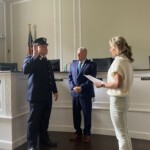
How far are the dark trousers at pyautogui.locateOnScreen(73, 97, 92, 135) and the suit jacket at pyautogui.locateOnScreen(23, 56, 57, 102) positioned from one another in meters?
0.55

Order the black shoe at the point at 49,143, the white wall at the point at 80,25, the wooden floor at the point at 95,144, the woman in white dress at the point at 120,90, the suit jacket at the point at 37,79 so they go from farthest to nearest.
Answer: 1. the white wall at the point at 80,25
2. the black shoe at the point at 49,143
3. the wooden floor at the point at 95,144
4. the suit jacket at the point at 37,79
5. the woman in white dress at the point at 120,90

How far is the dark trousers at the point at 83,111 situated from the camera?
10.3ft

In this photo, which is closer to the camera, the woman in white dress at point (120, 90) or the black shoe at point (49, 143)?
the woman in white dress at point (120, 90)

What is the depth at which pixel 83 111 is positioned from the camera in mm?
3168

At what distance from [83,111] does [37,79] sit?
882 millimetres

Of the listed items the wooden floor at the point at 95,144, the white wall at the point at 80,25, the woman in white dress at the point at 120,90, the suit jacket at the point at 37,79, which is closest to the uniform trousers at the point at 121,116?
the woman in white dress at the point at 120,90

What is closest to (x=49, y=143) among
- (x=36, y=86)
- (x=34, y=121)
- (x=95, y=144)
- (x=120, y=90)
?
(x=34, y=121)

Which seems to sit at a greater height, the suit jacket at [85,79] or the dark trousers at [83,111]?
the suit jacket at [85,79]

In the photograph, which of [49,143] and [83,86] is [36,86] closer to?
[83,86]

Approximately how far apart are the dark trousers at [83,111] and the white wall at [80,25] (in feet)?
5.81

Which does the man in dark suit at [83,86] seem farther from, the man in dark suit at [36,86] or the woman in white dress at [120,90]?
the woman in white dress at [120,90]

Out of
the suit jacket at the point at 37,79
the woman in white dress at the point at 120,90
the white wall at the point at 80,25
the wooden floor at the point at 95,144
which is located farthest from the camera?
the white wall at the point at 80,25

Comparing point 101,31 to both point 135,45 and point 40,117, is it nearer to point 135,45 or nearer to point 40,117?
point 135,45

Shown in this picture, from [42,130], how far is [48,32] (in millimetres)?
2787
